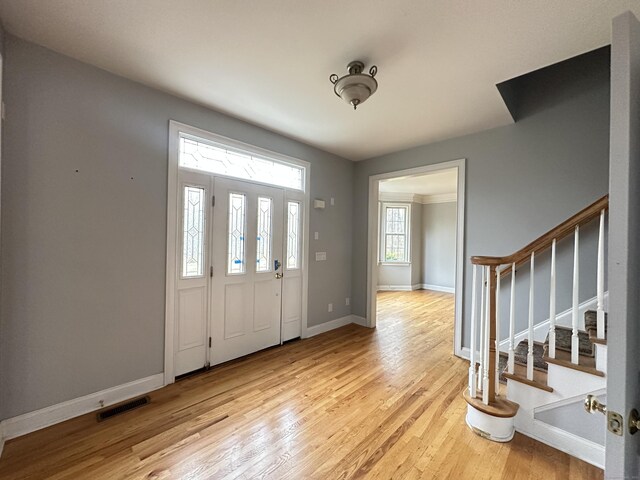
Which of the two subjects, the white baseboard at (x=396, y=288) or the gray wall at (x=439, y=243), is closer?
the gray wall at (x=439, y=243)

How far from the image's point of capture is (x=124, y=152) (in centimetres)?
223

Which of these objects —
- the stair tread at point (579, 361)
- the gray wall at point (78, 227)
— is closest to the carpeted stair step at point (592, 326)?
the stair tread at point (579, 361)

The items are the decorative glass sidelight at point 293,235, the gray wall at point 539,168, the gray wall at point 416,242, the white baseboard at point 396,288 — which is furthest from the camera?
the gray wall at point 416,242

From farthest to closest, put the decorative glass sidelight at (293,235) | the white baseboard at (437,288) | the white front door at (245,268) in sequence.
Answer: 1. the white baseboard at (437,288)
2. the decorative glass sidelight at (293,235)
3. the white front door at (245,268)

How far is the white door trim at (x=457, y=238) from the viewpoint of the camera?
10.7ft

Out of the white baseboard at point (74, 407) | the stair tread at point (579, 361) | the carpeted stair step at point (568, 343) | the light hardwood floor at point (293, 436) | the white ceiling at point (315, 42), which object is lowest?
the light hardwood floor at point (293, 436)

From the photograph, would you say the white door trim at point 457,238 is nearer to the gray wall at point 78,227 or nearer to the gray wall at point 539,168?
the gray wall at point 539,168

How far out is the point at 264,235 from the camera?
10.7 ft

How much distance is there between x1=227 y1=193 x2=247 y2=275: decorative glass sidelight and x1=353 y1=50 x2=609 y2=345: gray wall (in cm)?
245

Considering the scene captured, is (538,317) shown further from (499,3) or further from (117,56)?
(117,56)

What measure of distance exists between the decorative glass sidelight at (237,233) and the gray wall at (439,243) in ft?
19.7

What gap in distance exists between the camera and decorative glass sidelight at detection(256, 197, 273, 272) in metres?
3.20

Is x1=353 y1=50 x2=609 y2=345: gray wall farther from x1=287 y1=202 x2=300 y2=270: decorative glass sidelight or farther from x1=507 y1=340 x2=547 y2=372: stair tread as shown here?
x1=287 y1=202 x2=300 y2=270: decorative glass sidelight

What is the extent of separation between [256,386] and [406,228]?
6194mm
